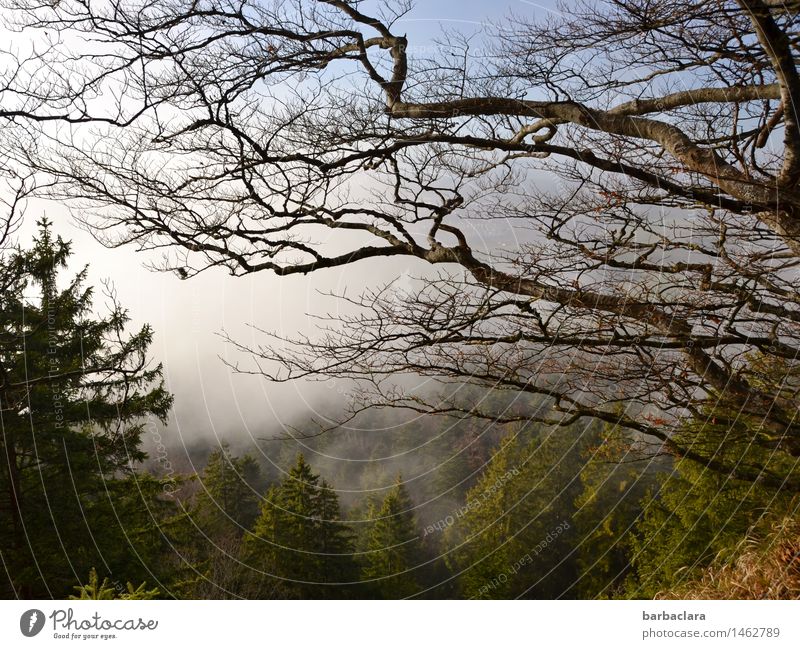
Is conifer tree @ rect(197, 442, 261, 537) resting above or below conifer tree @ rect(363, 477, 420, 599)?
above

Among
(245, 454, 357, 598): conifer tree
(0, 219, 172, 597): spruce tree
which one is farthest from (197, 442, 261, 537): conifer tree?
(0, 219, 172, 597): spruce tree

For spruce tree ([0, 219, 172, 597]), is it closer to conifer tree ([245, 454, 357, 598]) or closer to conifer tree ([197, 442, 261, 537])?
conifer tree ([197, 442, 261, 537])

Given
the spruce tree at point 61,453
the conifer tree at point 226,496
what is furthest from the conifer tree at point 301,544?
the spruce tree at point 61,453

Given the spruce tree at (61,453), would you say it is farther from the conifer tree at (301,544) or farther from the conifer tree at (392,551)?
the conifer tree at (392,551)

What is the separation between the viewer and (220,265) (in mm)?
5930

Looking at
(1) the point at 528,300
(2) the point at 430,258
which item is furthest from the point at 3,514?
(1) the point at 528,300

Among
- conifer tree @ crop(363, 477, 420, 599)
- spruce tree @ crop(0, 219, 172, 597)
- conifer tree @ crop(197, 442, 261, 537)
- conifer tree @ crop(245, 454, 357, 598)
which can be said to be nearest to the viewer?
spruce tree @ crop(0, 219, 172, 597)

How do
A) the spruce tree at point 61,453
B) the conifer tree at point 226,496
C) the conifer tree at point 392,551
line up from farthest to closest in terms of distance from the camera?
the conifer tree at point 392,551
the conifer tree at point 226,496
the spruce tree at point 61,453

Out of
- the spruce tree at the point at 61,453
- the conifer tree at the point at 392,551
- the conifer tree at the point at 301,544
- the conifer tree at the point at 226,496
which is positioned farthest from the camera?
the conifer tree at the point at 392,551

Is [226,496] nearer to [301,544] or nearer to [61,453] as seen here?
[301,544]

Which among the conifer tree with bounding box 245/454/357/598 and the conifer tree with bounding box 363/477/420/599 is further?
the conifer tree with bounding box 363/477/420/599

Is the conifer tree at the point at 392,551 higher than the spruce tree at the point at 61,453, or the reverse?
the spruce tree at the point at 61,453

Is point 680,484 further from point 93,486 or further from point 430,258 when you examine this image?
point 93,486

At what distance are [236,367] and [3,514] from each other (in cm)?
843
